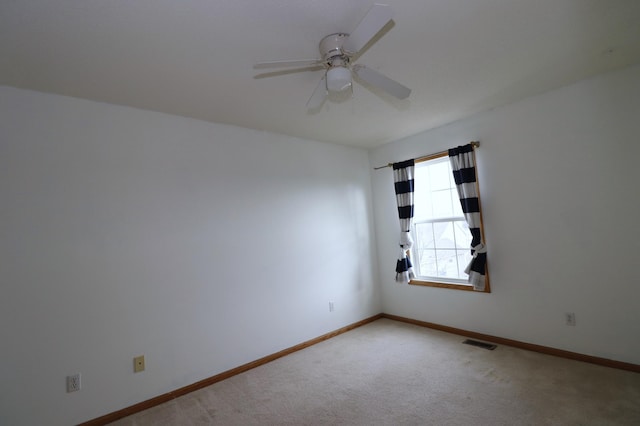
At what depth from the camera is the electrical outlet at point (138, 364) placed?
2336mm

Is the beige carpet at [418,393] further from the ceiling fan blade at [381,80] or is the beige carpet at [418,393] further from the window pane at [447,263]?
the ceiling fan blade at [381,80]

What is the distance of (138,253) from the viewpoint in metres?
2.44

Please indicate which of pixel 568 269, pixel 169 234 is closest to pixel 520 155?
pixel 568 269

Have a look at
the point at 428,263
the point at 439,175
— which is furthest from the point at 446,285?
the point at 439,175

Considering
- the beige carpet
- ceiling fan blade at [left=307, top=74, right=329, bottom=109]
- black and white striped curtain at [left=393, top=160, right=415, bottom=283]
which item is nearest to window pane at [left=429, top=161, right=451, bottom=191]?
Answer: black and white striped curtain at [left=393, top=160, right=415, bottom=283]

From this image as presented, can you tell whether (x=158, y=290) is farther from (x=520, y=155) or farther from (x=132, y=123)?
(x=520, y=155)

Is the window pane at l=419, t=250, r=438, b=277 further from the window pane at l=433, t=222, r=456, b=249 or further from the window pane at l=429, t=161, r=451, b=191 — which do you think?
the window pane at l=429, t=161, r=451, b=191

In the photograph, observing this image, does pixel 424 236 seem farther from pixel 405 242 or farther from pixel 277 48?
pixel 277 48

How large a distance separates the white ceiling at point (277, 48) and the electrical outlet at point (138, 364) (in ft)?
6.70

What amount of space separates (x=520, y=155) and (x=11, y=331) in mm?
4316

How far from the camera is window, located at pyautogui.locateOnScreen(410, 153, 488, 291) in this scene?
11.4 feet

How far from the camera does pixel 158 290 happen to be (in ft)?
8.19

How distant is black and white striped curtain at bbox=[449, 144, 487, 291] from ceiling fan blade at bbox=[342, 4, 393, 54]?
2.16m

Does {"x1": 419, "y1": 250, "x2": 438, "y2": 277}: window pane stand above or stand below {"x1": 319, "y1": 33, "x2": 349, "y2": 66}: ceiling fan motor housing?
below
